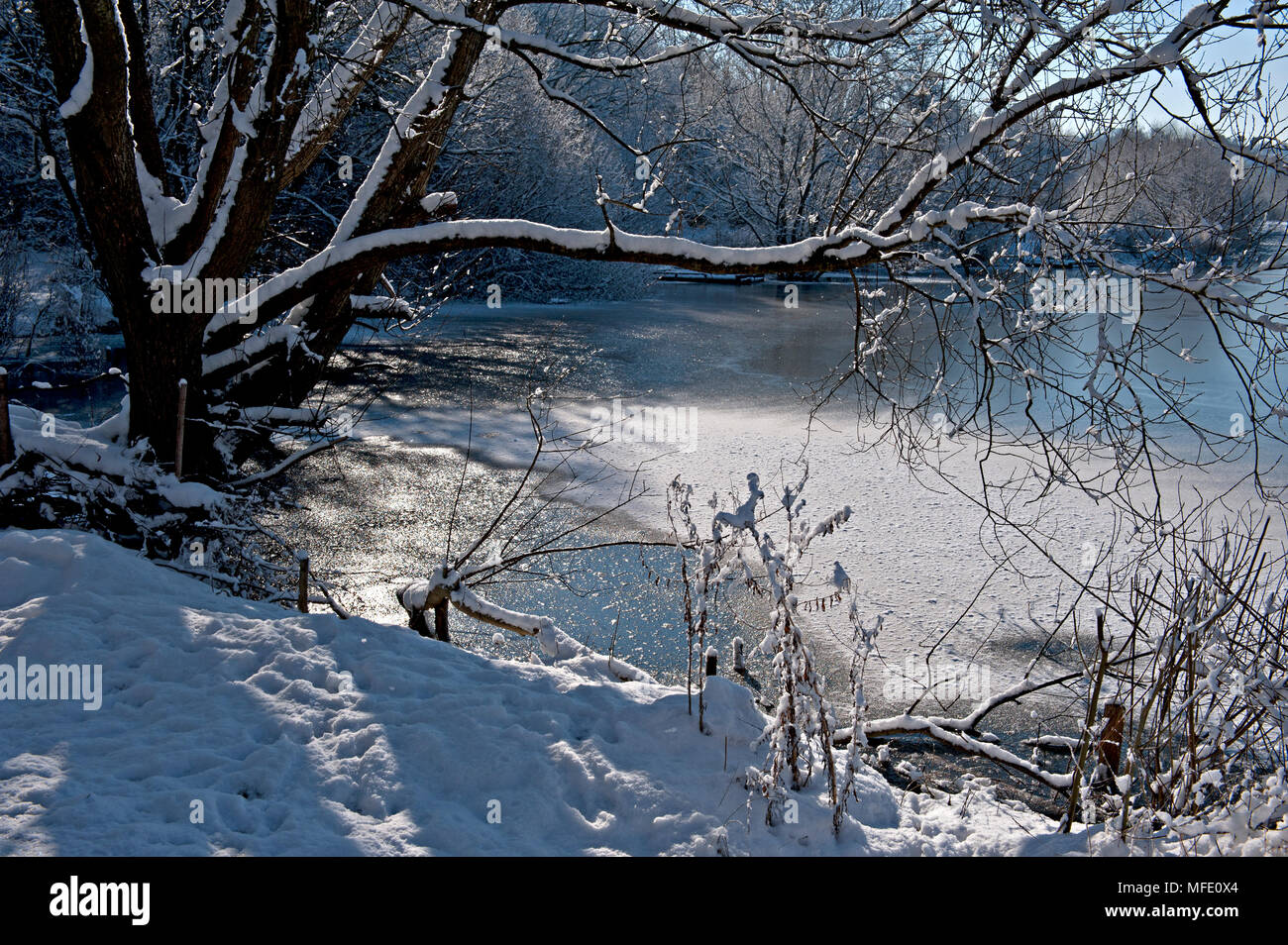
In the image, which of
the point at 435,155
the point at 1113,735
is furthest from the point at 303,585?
the point at 1113,735

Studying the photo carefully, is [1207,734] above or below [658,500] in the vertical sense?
above

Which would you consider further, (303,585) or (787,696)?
(303,585)

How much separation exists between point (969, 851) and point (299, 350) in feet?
16.1

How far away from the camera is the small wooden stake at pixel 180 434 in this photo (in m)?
5.05

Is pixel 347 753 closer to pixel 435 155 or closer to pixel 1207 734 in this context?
pixel 1207 734

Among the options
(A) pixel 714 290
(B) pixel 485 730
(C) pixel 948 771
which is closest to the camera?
(B) pixel 485 730

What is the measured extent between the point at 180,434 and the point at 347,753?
2.58 meters

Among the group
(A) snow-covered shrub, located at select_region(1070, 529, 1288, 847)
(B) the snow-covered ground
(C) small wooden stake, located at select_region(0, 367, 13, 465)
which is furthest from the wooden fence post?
(A) snow-covered shrub, located at select_region(1070, 529, 1288, 847)

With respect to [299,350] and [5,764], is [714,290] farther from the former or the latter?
[5,764]

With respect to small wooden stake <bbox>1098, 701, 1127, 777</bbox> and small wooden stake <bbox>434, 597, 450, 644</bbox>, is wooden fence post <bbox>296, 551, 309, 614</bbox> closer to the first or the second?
small wooden stake <bbox>434, 597, 450, 644</bbox>

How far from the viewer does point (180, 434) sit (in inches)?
199

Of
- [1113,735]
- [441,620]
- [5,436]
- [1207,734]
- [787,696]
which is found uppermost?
[5,436]
